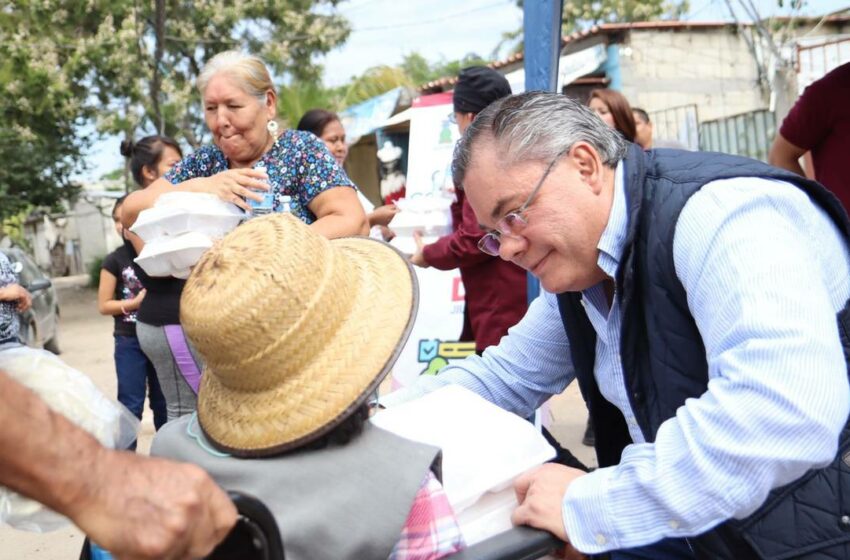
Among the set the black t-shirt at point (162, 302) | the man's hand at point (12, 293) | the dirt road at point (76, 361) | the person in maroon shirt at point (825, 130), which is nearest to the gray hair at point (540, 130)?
the black t-shirt at point (162, 302)

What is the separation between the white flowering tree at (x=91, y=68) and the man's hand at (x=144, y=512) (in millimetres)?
14168

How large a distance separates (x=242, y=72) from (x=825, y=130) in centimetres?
249

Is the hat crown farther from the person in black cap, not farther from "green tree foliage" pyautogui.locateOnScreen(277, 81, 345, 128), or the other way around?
"green tree foliage" pyautogui.locateOnScreen(277, 81, 345, 128)

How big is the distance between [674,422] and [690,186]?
17.9 inches

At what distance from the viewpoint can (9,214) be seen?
53.1 feet

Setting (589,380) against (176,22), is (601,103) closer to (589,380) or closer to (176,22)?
(589,380)

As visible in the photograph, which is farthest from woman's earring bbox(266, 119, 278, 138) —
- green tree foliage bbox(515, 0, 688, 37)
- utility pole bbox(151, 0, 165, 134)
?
green tree foliage bbox(515, 0, 688, 37)

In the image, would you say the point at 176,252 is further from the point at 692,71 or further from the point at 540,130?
the point at 692,71

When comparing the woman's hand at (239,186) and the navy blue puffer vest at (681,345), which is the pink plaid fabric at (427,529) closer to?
the navy blue puffer vest at (681,345)

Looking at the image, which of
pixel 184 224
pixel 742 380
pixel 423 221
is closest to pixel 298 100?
pixel 423 221

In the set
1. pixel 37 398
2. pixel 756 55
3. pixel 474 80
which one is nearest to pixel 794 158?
pixel 474 80

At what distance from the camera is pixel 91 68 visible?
16000mm

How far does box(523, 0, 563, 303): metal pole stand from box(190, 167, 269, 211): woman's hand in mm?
1470

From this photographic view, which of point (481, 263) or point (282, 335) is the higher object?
point (282, 335)
